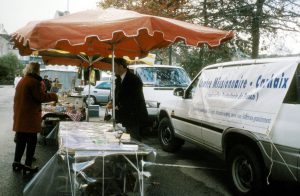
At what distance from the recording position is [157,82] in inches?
432

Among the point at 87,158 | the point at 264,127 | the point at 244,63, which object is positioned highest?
the point at 244,63

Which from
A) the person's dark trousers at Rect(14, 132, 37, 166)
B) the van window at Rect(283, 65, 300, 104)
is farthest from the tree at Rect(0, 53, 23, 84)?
the van window at Rect(283, 65, 300, 104)

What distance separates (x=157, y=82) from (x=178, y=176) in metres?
4.62

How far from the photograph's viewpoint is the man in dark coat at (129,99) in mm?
6348

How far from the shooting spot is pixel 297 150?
171 inches

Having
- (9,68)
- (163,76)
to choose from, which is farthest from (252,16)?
(9,68)

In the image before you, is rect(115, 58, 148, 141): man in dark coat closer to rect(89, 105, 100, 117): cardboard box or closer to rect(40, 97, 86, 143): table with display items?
rect(40, 97, 86, 143): table with display items

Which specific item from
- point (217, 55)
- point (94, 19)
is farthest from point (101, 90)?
point (94, 19)

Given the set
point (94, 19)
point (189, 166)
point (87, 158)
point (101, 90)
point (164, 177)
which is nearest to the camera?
point (87, 158)

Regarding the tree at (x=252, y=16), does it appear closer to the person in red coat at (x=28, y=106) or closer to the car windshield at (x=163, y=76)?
the car windshield at (x=163, y=76)

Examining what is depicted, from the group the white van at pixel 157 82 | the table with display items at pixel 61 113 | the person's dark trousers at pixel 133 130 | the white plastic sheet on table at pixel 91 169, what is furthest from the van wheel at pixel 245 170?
the white van at pixel 157 82

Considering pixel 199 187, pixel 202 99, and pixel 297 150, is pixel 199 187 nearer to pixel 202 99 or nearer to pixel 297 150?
pixel 202 99

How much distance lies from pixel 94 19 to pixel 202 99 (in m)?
2.53

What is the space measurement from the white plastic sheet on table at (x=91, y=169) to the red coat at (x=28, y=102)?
1.48 m
